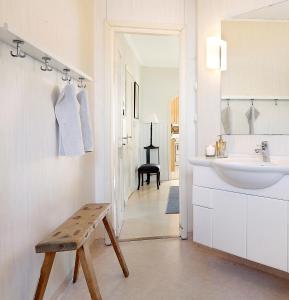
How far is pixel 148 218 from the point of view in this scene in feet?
11.8

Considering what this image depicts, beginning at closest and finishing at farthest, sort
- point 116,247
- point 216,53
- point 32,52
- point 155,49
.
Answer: point 32,52 → point 116,247 → point 216,53 → point 155,49

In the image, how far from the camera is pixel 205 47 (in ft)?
8.86

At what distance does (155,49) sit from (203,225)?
353cm

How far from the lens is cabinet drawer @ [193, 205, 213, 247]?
7.14ft

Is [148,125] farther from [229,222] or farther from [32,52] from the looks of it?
[32,52]

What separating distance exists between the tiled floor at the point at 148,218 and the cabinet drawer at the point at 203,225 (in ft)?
2.54

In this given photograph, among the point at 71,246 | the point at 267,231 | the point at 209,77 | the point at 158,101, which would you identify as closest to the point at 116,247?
the point at 71,246

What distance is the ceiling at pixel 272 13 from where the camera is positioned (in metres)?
2.23

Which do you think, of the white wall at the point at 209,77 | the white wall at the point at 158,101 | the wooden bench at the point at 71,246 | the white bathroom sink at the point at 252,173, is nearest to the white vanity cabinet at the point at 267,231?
the white bathroom sink at the point at 252,173

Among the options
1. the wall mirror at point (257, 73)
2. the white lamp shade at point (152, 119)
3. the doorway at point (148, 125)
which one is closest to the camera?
the wall mirror at point (257, 73)

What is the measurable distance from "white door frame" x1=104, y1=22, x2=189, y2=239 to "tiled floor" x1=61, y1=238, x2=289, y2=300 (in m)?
0.42

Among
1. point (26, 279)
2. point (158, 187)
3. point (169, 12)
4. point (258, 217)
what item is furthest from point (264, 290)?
point (158, 187)

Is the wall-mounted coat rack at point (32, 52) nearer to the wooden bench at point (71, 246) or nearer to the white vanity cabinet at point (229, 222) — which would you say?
the wooden bench at point (71, 246)

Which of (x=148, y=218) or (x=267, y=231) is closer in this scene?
(x=267, y=231)
